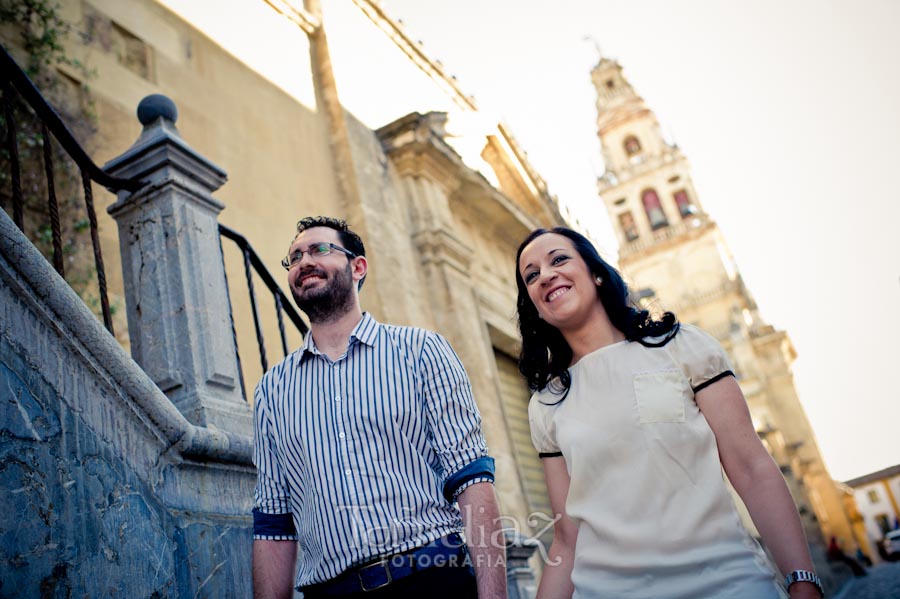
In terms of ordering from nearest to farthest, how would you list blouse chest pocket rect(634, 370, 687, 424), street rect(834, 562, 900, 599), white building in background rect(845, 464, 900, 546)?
blouse chest pocket rect(634, 370, 687, 424), street rect(834, 562, 900, 599), white building in background rect(845, 464, 900, 546)

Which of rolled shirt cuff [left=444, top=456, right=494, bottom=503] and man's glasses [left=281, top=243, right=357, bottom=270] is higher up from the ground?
man's glasses [left=281, top=243, right=357, bottom=270]

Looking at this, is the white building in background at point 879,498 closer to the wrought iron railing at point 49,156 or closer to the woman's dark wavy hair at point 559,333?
the woman's dark wavy hair at point 559,333

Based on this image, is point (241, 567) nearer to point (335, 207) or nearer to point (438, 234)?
point (335, 207)

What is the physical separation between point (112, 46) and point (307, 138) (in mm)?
2313

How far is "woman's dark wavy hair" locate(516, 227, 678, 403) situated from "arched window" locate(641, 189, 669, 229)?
1670 inches

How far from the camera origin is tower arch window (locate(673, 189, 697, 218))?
42.4m

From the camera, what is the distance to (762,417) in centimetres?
3338

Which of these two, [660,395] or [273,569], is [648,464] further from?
[273,569]

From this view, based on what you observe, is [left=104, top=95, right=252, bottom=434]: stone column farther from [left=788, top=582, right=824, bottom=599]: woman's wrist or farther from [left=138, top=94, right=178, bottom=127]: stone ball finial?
[left=788, top=582, right=824, bottom=599]: woman's wrist

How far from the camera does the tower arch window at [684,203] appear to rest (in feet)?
139

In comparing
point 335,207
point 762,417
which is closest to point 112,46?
point 335,207

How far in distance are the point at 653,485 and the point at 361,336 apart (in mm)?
995

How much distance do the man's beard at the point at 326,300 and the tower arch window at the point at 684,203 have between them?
139ft

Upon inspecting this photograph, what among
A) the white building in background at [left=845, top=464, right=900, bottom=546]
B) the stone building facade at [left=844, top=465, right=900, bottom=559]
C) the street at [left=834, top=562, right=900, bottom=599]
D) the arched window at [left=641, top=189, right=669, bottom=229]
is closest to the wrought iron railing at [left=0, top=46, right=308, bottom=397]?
the street at [left=834, top=562, right=900, bottom=599]
